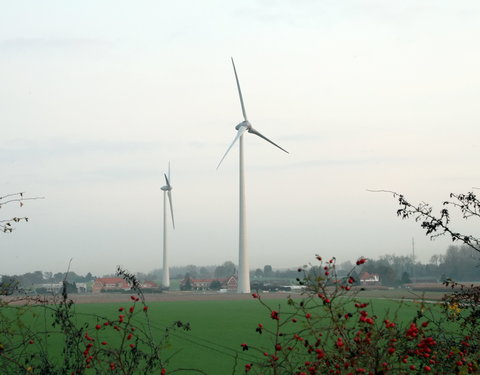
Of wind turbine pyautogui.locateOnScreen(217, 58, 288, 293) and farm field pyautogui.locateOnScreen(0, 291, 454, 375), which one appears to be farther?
wind turbine pyautogui.locateOnScreen(217, 58, 288, 293)

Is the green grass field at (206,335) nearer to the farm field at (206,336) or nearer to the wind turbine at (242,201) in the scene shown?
the farm field at (206,336)

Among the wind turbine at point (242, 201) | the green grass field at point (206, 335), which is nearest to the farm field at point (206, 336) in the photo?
the green grass field at point (206, 335)

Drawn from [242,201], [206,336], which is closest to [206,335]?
[206,336]

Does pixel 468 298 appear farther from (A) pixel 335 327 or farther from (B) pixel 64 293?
(B) pixel 64 293

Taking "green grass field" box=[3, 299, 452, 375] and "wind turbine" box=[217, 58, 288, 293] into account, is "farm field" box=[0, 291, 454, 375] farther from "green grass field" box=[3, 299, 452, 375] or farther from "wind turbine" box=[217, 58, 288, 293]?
"wind turbine" box=[217, 58, 288, 293]

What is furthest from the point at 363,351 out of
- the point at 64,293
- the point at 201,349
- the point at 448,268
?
the point at 448,268

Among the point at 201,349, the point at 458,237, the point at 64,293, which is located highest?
the point at 458,237

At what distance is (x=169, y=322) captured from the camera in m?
43.8

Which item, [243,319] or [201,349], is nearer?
[201,349]

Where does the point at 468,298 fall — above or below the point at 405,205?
below

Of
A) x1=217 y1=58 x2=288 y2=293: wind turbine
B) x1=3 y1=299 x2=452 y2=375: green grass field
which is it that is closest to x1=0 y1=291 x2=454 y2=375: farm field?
x1=3 y1=299 x2=452 y2=375: green grass field

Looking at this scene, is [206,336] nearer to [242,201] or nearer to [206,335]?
[206,335]

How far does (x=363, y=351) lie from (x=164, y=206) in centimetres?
10160

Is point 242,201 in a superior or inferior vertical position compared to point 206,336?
superior
